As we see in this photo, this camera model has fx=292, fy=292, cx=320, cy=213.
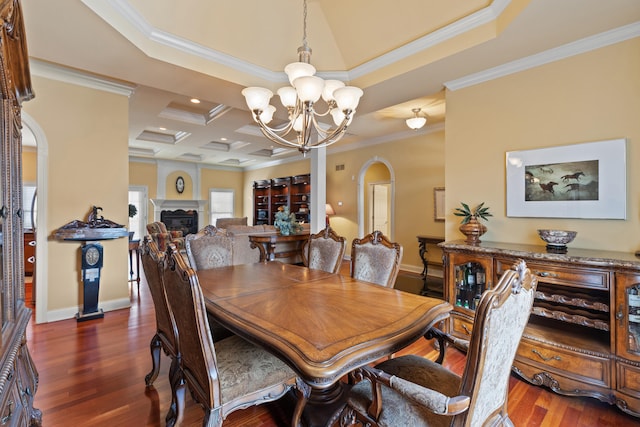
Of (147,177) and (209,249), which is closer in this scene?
(209,249)

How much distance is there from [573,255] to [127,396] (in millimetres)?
3297

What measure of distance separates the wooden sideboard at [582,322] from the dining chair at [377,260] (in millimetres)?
774

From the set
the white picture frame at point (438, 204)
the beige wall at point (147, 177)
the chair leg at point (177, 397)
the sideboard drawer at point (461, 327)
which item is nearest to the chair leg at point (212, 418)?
the chair leg at point (177, 397)

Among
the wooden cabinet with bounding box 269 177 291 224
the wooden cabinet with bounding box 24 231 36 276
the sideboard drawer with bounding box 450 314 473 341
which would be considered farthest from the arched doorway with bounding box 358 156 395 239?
the wooden cabinet with bounding box 24 231 36 276

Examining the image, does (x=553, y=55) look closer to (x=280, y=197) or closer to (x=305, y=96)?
(x=305, y=96)

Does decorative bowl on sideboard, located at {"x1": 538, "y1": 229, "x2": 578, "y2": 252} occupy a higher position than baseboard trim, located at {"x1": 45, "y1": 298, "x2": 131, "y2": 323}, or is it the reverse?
decorative bowl on sideboard, located at {"x1": 538, "y1": 229, "x2": 578, "y2": 252}

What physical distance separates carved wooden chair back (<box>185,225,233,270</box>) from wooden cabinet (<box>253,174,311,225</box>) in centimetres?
501

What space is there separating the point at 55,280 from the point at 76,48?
8.30ft

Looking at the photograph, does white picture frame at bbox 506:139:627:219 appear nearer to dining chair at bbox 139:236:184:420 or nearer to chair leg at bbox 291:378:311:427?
chair leg at bbox 291:378:311:427

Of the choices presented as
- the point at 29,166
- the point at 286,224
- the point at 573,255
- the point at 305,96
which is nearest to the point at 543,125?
the point at 573,255

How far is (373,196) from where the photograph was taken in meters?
7.27

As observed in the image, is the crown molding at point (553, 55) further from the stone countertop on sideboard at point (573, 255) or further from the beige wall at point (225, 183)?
the beige wall at point (225, 183)

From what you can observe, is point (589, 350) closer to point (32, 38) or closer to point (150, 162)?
point (32, 38)

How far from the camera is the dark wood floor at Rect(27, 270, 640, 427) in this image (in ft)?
5.93
